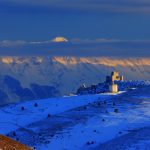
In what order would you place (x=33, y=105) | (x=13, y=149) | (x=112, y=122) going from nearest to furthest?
1. (x=13, y=149)
2. (x=112, y=122)
3. (x=33, y=105)

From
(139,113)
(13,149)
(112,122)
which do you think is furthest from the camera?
Answer: (139,113)

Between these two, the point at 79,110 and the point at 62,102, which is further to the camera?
the point at 62,102

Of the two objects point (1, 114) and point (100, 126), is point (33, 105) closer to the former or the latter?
point (1, 114)

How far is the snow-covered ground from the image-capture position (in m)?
80.0

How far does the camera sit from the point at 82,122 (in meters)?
88.8

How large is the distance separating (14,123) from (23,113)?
510 cm

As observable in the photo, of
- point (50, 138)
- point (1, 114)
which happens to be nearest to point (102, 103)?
point (1, 114)

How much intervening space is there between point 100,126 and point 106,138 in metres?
4.89

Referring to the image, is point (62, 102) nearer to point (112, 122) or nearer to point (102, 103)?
point (102, 103)

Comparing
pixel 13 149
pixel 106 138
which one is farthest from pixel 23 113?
pixel 13 149

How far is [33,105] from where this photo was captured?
102 metres

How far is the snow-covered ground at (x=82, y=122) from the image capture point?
80.0 m

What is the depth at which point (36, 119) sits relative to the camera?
93312 mm

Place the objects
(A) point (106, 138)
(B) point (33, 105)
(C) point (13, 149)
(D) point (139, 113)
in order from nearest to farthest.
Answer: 1. (C) point (13, 149)
2. (A) point (106, 138)
3. (D) point (139, 113)
4. (B) point (33, 105)
